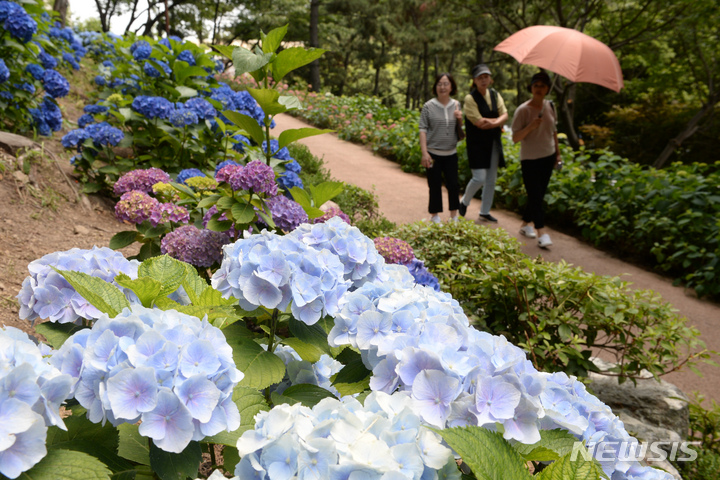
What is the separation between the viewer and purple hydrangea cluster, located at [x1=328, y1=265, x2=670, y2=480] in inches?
33.9

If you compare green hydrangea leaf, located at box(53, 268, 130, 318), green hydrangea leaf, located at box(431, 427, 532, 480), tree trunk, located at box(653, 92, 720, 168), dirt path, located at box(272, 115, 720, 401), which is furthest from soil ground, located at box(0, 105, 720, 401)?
tree trunk, located at box(653, 92, 720, 168)

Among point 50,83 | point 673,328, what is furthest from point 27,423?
point 50,83

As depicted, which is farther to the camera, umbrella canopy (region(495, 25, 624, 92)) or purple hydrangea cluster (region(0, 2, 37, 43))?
umbrella canopy (region(495, 25, 624, 92))

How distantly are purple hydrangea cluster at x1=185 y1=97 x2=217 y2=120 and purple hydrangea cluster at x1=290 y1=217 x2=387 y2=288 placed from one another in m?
2.81

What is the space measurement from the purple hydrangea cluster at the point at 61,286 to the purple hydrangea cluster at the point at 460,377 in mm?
586

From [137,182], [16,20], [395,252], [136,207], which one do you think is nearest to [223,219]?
[136,207]

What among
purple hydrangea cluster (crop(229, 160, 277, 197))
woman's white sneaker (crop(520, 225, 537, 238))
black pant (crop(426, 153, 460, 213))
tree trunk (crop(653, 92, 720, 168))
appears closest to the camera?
purple hydrangea cluster (crop(229, 160, 277, 197))

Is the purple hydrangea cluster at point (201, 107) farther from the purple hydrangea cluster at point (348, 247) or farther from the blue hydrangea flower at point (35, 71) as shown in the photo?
the purple hydrangea cluster at point (348, 247)

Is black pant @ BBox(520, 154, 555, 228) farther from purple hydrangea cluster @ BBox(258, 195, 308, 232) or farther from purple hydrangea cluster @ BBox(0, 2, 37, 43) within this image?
purple hydrangea cluster @ BBox(0, 2, 37, 43)

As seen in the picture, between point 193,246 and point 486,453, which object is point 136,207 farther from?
point 486,453

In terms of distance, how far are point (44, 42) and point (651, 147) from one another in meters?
15.6

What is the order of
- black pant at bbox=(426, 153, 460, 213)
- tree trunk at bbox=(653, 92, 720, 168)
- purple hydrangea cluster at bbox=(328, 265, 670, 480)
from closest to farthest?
purple hydrangea cluster at bbox=(328, 265, 670, 480) < black pant at bbox=(426, 153, 460, 213) < tree trunk at bbox=(653, 92, 720, 168)

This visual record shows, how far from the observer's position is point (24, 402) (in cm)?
64

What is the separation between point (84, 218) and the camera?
3.85 meters
